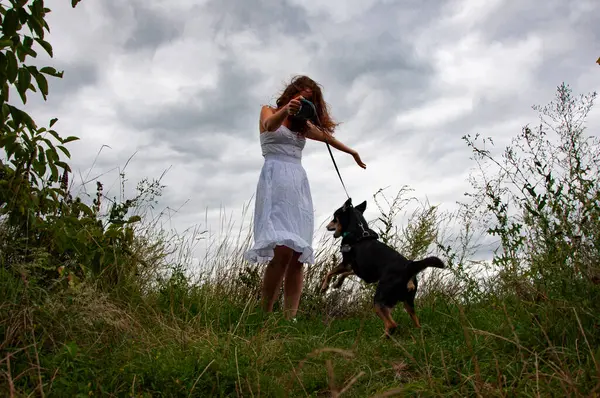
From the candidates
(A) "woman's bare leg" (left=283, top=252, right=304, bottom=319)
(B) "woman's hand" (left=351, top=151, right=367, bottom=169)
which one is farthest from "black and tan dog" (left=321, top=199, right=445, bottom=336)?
(B) "woman's hand" (left=351, top=151, right=367, bottom=169)

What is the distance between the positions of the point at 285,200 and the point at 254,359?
6.91 feet

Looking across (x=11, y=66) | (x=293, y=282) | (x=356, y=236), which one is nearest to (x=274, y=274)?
(x=293, y=282)

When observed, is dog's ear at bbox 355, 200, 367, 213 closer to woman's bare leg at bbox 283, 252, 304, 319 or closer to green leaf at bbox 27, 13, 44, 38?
woman's bare leg at bbox 283, 252, 304, 319

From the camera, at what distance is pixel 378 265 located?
4.84 metres

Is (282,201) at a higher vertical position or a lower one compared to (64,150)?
higher

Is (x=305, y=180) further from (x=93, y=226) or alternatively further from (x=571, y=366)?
(x=571, y=366)

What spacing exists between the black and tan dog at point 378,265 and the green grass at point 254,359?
2.15 feet

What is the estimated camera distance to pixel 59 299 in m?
3.50

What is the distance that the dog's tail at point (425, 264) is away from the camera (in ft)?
13.7

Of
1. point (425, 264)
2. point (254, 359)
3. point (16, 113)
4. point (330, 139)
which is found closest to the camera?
point (16, 113)

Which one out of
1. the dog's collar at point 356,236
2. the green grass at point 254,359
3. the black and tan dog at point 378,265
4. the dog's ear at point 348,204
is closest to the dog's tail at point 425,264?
the black and tan dog at point 378,265

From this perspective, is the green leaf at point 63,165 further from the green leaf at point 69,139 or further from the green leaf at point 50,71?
the green leaf at point 50,71

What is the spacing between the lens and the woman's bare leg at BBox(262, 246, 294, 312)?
5180 millimetres

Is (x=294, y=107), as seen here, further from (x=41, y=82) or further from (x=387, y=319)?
(x=41, y=82)
